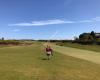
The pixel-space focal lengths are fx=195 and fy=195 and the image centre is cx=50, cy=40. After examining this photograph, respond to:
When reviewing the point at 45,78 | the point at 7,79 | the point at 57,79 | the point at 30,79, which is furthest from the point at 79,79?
the point at 7,79

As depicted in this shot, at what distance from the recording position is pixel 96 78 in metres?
11.1

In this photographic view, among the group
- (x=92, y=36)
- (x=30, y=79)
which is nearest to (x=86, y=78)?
(x=30, y=79)

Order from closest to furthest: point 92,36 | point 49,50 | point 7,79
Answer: point 7,79
point 49,50
point 92,36

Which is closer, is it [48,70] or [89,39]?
[48,70]

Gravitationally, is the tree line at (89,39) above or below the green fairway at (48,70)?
above

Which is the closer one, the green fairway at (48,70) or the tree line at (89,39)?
the green fairway at (48,70)

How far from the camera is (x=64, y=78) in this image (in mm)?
10992

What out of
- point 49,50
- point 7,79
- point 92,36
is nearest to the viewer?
point 7,79

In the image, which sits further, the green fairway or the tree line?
the tree line

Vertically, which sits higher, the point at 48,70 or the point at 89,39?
the point at 89,39

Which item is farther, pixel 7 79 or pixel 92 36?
pixel 92 36

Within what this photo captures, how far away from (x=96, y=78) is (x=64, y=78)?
1.82 m

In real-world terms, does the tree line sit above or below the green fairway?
above

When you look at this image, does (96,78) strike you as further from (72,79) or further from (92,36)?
(92,36)
